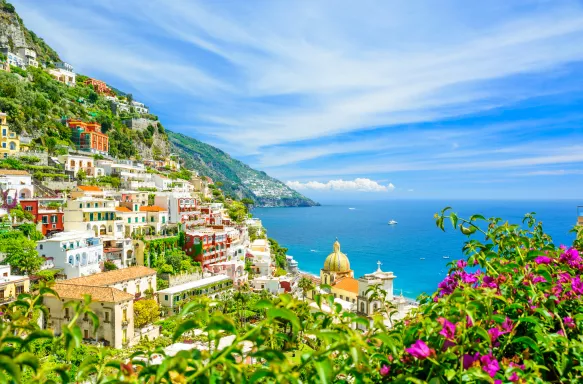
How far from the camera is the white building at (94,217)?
2850 cm

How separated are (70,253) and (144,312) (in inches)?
230

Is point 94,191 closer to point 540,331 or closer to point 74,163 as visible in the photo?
point 74,163

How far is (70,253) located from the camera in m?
24.4

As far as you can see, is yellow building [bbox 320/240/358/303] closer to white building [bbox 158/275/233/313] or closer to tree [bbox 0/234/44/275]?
white building [bbox 158/275/233/313]

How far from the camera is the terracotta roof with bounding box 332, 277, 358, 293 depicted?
3420 centimetres

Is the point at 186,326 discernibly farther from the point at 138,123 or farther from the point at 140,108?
the point at 140,108

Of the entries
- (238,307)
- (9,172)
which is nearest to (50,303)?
(238,307)

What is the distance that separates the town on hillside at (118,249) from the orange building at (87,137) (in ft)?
0.43

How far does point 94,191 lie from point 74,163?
8686mm

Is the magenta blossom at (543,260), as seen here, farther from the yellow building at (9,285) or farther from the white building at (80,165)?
the white building at (80,165)

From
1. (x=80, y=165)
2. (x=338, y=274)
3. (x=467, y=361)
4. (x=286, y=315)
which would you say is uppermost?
(x=80, y=165)

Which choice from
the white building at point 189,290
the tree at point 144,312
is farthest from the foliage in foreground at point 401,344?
the tree at point 144,312

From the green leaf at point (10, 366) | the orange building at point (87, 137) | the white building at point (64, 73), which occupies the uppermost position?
the white building at point (64, 73)

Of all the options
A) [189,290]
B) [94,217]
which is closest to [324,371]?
[189,290]
